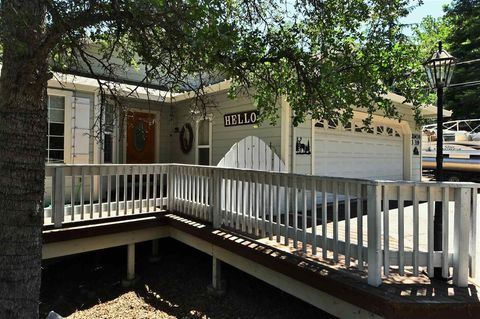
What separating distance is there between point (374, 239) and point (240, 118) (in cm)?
543

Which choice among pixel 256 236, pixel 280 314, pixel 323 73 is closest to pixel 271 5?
pixel 323 73

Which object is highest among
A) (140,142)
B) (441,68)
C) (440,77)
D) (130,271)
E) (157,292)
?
(441,68)

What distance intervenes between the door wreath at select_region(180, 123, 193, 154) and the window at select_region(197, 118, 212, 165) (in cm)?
34

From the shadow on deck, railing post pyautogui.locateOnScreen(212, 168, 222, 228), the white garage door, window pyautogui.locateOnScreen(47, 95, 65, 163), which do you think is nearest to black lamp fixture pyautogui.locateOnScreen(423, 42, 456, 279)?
the shadow on deck

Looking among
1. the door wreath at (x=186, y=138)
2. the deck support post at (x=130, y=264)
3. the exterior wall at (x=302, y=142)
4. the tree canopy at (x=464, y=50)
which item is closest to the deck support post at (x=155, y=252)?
the deck support post at (x=130, y=264)

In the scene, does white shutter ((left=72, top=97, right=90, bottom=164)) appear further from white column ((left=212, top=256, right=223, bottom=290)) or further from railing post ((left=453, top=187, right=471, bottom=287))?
railing post ((left=453, top=187, right=471, bottom=287))

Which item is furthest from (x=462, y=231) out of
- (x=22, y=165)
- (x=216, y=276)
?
(x=22, y=165)

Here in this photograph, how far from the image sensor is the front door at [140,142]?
32.3 feet

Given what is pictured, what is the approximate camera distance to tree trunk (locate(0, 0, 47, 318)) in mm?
2373

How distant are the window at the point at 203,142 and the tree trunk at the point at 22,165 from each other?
22.3 feet

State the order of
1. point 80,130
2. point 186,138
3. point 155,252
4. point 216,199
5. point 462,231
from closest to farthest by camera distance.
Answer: point 462,231
point 216,199
point 155,252
point 80,130
point 186,138

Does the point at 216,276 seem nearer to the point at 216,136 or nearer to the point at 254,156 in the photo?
the point at 254,156

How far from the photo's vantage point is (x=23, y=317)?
2.52 meters

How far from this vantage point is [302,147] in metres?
7.62
